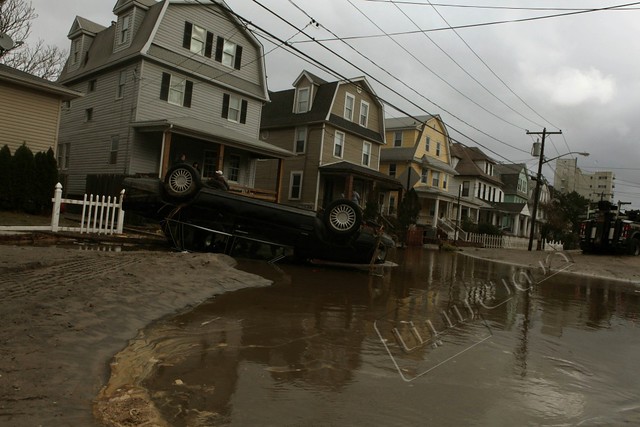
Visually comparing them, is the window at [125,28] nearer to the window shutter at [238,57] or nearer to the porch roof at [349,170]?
the window shutter at [238,57]

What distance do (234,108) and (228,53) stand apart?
9.02 ft

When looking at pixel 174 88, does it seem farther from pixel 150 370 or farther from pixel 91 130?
pixel 150 370

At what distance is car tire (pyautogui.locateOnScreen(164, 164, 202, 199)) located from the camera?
10.7 meters

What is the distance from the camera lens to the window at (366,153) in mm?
33531

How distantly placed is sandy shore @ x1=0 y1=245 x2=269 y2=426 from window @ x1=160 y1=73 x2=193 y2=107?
15.2 m

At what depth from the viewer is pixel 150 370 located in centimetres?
393

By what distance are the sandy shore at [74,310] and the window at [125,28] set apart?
17581 mm

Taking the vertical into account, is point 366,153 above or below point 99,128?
above

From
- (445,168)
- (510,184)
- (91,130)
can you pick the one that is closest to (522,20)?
(91,130)

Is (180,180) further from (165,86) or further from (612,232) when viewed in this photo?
(612,232)

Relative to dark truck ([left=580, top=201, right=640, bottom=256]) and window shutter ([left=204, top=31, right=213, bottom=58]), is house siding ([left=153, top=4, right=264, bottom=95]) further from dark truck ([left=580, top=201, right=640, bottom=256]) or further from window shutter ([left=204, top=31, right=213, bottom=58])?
dark truck ([left=580, top=201, right=640, bottom=256])

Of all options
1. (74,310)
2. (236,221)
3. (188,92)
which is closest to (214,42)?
(188,92)

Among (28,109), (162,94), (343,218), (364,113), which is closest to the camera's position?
(343,218)

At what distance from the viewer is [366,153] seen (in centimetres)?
3381
